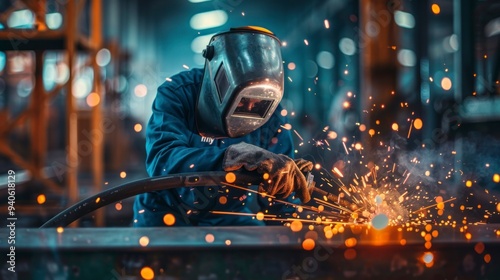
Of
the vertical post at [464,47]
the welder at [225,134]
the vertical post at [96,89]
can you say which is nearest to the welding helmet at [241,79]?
the welder at [225,134]

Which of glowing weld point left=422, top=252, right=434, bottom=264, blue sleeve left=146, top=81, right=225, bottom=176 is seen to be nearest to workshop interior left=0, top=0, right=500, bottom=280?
glowing weld point left=422, top=252, right=434, bottom=264

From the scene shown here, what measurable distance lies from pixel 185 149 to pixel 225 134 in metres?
0.18

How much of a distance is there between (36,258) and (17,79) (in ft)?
42.4

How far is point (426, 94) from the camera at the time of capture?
405 cm

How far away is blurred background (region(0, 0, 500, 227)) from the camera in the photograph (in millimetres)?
2979

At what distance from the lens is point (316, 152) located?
5.41 metres

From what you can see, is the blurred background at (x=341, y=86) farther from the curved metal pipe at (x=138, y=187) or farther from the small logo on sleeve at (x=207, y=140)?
the curved metal pipe at (x=138, y=187)

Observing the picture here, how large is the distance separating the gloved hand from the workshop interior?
0.15 feet

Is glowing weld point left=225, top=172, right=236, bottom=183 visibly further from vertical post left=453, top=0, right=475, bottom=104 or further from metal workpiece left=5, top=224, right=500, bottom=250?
vertical post left=453, top=0, right=475, bottom=104

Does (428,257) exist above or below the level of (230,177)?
below

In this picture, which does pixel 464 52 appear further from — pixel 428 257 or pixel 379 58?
pixel 428 257

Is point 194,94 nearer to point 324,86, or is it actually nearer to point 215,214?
point 215,214

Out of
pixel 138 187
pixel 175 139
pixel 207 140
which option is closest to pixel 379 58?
pixel 207 140

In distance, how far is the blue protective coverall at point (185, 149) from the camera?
5.48 ft
